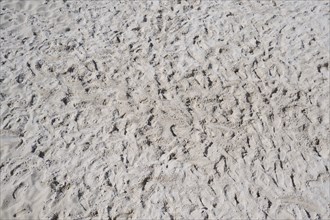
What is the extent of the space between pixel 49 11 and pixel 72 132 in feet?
7.15

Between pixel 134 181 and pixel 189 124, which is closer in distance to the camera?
pixel 134 181

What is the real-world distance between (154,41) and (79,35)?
99 cm

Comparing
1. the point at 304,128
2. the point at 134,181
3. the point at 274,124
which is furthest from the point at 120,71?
the point at 304,128

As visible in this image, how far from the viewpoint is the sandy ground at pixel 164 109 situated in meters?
3.92

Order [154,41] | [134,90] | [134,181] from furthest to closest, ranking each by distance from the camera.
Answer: [154,41]
[134,90]
[134,181]

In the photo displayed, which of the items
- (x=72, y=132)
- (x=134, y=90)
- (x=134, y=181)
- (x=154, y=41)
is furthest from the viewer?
(x=154, y=41)

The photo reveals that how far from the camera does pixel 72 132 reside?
171 inches

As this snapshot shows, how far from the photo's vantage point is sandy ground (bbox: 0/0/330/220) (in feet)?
12.9

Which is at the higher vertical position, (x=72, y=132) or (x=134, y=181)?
(x=72, y=132)

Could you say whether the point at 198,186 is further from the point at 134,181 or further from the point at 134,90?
the point at 134,90

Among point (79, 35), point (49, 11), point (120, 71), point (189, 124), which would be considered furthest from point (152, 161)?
point (49, 11)

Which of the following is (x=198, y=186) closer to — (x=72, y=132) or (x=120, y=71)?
(x=72, y=132)

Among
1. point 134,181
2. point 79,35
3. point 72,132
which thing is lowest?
point 134,181

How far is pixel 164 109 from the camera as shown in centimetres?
463
